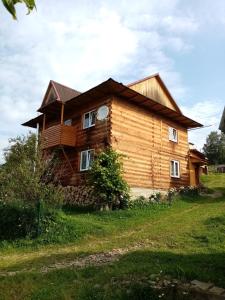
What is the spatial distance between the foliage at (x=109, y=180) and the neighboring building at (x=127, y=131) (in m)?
1.54

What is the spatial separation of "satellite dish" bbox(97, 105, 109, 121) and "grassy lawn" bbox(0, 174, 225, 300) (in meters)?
6.10

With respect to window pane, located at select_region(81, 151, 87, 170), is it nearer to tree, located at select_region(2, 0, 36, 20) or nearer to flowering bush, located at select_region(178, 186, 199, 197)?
flowering bush, located at select_region(178, 186, 199, 197)

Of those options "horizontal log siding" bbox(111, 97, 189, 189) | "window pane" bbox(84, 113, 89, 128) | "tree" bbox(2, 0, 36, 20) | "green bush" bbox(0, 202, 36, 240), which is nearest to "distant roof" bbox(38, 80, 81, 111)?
"window pane" bbox(84, 113, 89, 128)

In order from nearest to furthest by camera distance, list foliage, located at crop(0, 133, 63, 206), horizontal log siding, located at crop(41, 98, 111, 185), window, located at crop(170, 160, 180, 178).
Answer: foliage, located at crop(0, 133, 63, 206) < horizontal log siding, located at crop(41, 98, 111, 185) < window, located at crop(170, 160, 180, 178)

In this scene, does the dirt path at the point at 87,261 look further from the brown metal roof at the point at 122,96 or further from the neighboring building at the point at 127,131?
the brown metal roof at the point at 122,96

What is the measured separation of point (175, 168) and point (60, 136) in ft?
29.3

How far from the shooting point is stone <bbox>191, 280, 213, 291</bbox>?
6.38 m

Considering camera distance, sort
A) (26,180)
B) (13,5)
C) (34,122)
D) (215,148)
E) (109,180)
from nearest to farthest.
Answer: (13,5) < (26,180) < (109,180) < (34,122) < (215,148)

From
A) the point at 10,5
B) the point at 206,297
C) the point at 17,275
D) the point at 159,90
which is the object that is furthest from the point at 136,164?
the point at 10,5

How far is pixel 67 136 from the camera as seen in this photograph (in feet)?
78.1

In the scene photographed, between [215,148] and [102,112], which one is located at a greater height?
[215,148]

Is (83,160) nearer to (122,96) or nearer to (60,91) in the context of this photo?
(122,96)

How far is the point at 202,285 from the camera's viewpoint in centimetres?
655

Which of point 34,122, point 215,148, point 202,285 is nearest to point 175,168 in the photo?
point 34,122
